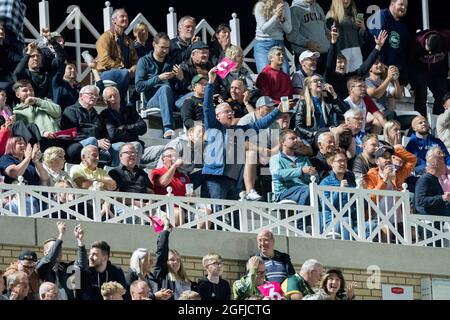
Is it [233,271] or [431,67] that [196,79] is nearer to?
[233,271]

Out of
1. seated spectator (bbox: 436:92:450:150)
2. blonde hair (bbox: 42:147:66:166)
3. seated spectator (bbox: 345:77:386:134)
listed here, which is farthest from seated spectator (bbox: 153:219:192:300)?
seated spectator (bbox: 436:92:450:150)

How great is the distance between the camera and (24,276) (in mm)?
32531

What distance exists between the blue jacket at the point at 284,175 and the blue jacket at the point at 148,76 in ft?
9.58

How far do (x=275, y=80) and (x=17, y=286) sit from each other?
9092 mm

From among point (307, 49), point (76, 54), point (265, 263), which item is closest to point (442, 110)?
point (307, 49)

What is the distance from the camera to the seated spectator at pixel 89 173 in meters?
35.8

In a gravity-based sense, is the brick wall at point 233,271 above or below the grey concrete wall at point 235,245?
below

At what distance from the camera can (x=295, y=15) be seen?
1665 inches

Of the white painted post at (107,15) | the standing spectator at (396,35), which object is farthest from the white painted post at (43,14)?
the standing spectator at (396,35)

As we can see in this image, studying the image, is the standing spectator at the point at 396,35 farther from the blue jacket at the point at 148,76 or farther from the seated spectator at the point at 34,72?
the seated spectator at the point at 34,72

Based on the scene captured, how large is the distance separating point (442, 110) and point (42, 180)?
9097 mm

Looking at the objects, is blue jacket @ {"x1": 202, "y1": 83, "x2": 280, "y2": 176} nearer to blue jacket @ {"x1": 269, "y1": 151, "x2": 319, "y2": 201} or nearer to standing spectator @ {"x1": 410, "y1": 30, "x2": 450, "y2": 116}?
blue jacket @ {"x1": 269, "y1": 151, "x2": 319, "y2": 201}

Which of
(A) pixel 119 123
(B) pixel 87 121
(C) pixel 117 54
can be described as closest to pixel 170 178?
(B) pixel 87 121

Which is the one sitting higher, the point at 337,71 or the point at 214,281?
the point at 337,71
